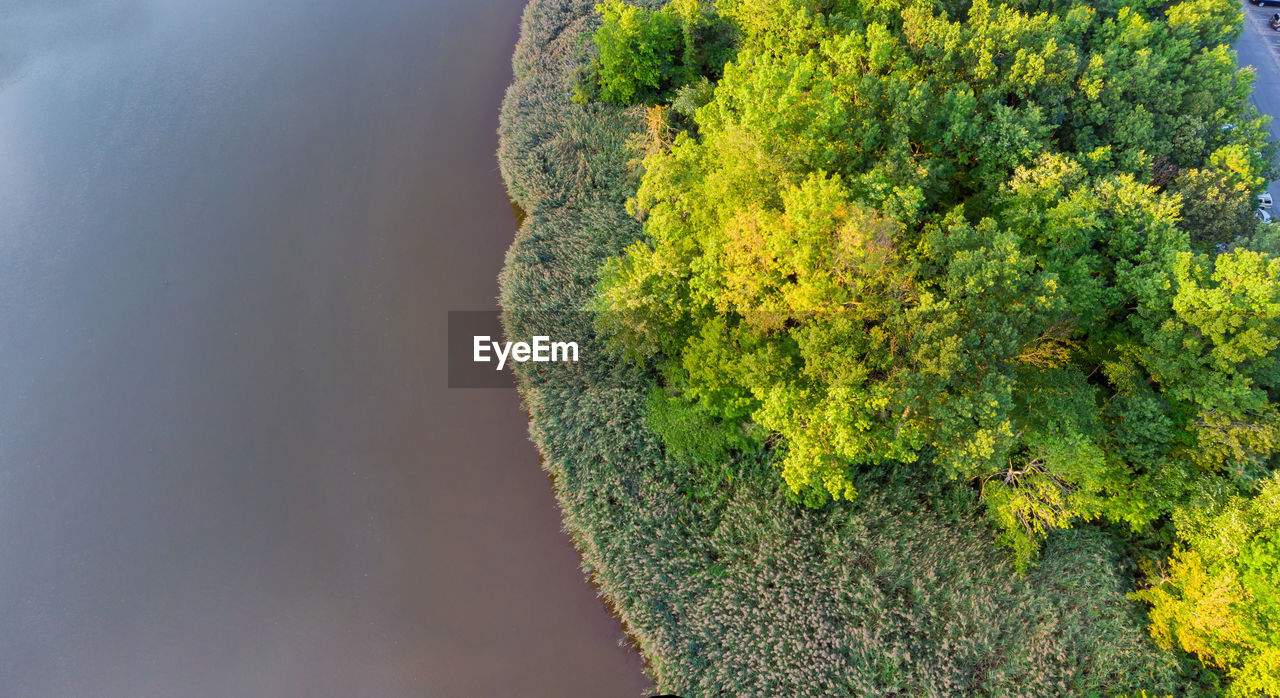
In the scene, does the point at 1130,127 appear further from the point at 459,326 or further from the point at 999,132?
the point at 459,326

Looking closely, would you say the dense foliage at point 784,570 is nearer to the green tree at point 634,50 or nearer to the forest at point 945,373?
the forest at point 945,373

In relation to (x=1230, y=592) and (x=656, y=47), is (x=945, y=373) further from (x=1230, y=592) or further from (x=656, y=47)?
(x=656, y=47)

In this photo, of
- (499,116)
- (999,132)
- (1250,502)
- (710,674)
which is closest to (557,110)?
(499,116)

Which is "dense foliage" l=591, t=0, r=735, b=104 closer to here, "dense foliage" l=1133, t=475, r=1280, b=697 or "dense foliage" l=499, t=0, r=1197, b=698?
"dense foliage" l=499, t=0, r=1197, b=698

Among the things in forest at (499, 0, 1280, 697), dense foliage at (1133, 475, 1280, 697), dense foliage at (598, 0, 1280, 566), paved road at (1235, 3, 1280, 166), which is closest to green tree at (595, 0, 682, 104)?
forest at (499, 0, 1280, 697)

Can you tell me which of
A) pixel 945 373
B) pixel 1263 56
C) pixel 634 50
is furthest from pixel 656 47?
pixel 1263 56

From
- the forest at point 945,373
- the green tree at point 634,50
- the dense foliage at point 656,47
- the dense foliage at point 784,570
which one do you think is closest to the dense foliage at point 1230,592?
the forest at point 945,373
